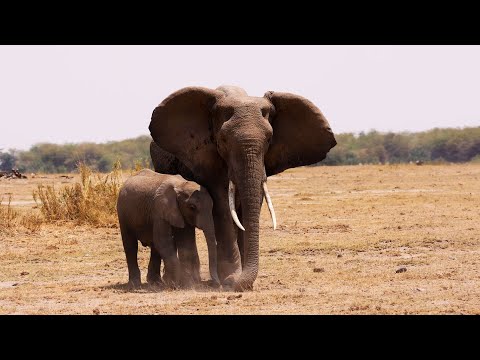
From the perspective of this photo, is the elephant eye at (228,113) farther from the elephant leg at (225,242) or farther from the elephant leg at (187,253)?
the elephant leg at (187,253)

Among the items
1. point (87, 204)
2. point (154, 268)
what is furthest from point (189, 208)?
point (87, 204)

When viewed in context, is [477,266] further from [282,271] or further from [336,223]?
[336,223]

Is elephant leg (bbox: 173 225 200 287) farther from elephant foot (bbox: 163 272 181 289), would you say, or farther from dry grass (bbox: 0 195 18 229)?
dry grass (bbox: 0 195 18 229)

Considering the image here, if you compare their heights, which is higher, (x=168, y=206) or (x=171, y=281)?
(x=168, y=206)

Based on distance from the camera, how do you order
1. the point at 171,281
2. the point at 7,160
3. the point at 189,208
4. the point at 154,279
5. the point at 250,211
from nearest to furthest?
the point at 250,211
the point at 189,208
the point at 171,281
the point at 154,279
the point at 7,160

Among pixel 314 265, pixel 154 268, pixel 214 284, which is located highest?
pixel 154 268

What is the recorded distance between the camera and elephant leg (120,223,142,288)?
1266cm

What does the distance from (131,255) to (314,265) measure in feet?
8.39

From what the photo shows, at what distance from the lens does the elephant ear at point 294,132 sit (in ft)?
40.3

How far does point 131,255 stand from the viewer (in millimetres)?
12727

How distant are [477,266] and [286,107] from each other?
3.12 metres

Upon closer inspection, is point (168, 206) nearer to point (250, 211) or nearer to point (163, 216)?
point (163, 216)

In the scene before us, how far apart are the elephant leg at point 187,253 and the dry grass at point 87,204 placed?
266 inches
